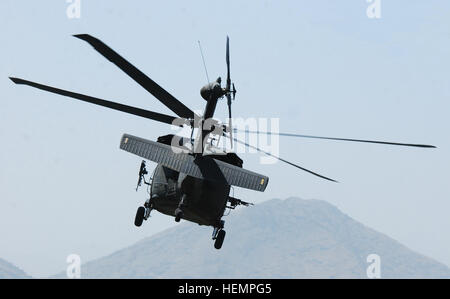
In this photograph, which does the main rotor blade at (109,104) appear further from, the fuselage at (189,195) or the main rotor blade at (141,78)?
the fuselage at (189,195)

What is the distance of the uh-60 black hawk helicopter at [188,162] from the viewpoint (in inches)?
1446

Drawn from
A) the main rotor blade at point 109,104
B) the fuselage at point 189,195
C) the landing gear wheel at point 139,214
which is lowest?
the landing gear wheel at point 139,214

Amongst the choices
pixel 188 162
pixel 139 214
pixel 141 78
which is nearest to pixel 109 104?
pixel 141 78

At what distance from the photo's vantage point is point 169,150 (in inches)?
1486

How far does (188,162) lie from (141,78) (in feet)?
15.3

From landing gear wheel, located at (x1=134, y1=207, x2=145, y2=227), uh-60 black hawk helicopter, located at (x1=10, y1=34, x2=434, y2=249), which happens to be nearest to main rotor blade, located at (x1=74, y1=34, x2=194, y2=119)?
uh-60 black hawk helicopter, located at (x1=10, y1=34, x2=434, y2=249)

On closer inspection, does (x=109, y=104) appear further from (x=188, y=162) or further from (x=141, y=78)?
(x=188, y=162)

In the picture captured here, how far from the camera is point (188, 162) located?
37.4 metres

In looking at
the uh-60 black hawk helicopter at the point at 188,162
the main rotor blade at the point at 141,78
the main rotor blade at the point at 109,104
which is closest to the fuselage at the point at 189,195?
the uh-60 black hawk helicopter at the point at 188,162

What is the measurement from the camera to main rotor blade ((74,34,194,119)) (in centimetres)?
3209
